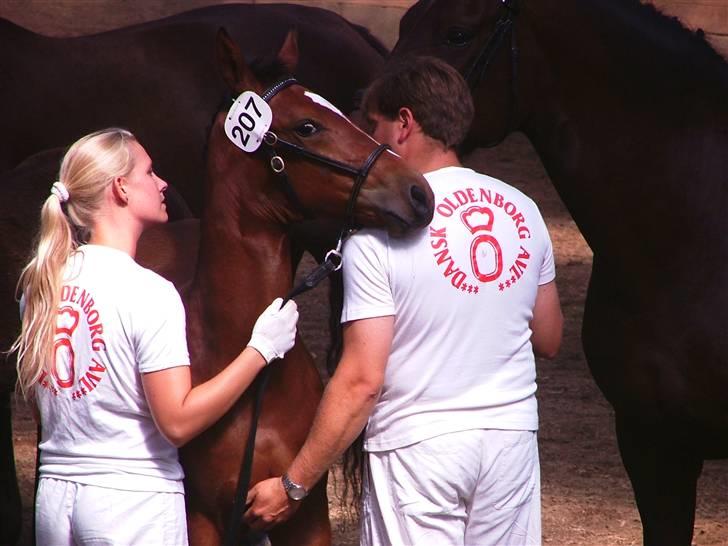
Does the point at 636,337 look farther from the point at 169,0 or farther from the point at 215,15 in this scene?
the point at 169,0

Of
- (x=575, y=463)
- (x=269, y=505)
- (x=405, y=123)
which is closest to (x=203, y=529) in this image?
(x=269, y=505)

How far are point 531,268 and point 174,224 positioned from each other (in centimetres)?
156

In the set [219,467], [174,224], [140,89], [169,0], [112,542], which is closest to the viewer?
[112,542]

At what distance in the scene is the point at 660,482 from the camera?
3402 millimetres

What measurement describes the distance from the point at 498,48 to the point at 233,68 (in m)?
0.90

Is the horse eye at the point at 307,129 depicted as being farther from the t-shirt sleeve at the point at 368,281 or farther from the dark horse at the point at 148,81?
the dark horse at the point at 148,81

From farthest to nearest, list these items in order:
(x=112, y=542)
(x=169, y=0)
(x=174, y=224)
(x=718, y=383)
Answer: (x=169, y=0), (x=174, y=224), (x=718, y=383), (x=112, y=542)

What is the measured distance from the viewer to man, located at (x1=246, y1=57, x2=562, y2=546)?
2.53 meters

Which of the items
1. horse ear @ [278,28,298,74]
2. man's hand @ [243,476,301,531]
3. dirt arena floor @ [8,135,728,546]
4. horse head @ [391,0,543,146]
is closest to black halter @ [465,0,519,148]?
horse head @ [391,0,543,146]

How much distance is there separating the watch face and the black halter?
1.23 metres

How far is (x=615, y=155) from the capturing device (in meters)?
3.24

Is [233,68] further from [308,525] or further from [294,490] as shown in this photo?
[308,525]

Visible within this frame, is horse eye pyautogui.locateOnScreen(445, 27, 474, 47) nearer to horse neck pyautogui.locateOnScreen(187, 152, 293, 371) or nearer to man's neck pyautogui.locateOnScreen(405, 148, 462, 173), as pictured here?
man's neck pyautogui.locateOnScreen(405, 148, 462, 173)

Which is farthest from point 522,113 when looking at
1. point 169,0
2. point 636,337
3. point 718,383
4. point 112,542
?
point 169,0
